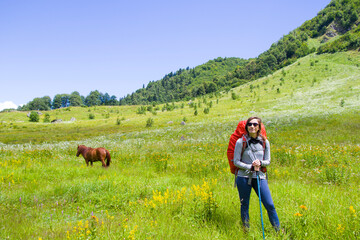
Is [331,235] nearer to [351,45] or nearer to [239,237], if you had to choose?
[239,237]

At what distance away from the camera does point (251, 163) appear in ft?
12.3

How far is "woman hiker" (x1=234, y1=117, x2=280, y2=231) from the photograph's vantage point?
11.8ft

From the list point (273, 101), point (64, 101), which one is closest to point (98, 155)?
point (273, 101)

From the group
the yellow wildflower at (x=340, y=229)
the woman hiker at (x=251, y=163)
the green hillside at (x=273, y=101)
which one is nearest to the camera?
the yellow wildflower at (x=340, y=229)

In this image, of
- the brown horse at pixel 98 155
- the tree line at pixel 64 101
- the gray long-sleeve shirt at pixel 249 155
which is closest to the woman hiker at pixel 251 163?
the gray long-sleeve shirt at pixel 249 155

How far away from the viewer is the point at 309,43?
99.0 metres

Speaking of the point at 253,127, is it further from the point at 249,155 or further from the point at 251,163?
the point at 251,163

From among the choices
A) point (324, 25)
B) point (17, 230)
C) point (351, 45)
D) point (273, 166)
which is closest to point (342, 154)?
point (273, 166)

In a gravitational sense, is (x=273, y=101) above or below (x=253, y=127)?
above

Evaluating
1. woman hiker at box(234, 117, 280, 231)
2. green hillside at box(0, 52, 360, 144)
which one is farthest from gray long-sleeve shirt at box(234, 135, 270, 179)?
green hillside at box(0, 52, 360, 144)

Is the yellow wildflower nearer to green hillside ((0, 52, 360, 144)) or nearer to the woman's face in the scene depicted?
the woman's face

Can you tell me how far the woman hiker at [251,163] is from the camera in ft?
11.8

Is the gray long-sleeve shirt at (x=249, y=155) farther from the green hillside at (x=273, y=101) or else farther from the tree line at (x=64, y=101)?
the tree line at (x=64, y=101)

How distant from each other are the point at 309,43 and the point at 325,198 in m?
122
